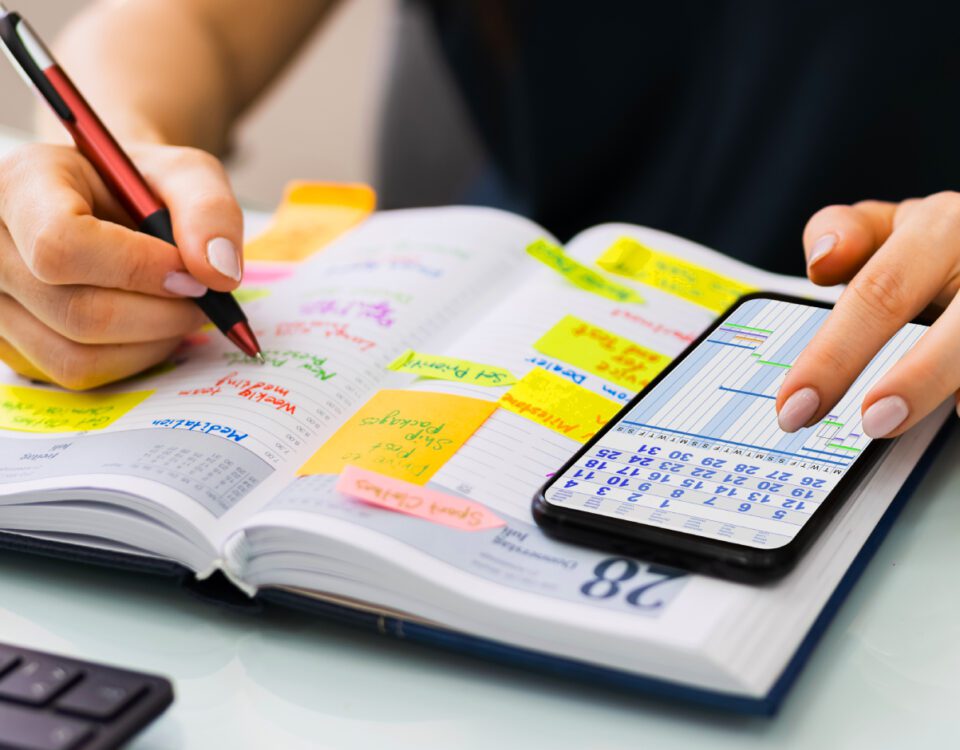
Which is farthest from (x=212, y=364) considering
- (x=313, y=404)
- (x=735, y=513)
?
(x=735, y=513)

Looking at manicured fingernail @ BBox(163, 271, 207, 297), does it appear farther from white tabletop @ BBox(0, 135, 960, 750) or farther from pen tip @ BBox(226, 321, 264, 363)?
white tabletop @ BBox(0, 135, 960, 750)

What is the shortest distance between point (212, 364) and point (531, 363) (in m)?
0.17

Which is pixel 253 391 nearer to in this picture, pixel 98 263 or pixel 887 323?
pixel 98 263

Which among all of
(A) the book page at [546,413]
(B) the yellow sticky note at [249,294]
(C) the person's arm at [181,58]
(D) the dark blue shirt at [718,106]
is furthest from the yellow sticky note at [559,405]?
(D) the dark blue shirt at [718,106]

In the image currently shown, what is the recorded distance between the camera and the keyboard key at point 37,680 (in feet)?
1.21

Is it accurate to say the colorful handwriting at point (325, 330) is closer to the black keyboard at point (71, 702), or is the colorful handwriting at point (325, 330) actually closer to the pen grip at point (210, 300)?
the pen grip at point (210, 300)

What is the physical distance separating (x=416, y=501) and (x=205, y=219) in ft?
0.73

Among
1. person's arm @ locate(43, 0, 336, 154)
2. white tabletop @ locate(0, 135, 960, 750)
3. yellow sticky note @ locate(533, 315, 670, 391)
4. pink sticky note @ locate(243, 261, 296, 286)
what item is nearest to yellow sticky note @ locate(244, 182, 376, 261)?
pink sticky note @ locate(243, 261, 296, 286)

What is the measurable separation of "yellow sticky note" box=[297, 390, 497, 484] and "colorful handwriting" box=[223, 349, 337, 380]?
0.12 feet

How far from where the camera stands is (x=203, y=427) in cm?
52

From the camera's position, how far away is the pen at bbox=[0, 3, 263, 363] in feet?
2.00

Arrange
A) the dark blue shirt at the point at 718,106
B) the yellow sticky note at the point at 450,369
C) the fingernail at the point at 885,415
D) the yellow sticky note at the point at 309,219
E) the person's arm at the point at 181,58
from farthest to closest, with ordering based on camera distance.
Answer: the dark blue shirt at the point at 718,106 < the person's arm at the point at 181,58 < the yellow sticky note at the point at 309,219 < the yellow sticky note at the point at 450,369 < the fingernail at the point at 885,415

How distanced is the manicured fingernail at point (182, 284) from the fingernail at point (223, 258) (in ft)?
0.06

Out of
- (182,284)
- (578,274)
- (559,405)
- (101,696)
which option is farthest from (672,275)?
(101,696)
